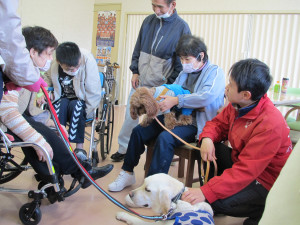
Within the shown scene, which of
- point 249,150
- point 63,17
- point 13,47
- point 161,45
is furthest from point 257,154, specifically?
point 63,17

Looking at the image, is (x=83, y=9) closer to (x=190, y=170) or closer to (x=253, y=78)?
(x=190, y=170)

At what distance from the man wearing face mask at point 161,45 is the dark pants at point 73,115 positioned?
1.69 feet

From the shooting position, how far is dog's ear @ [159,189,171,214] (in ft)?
4.20

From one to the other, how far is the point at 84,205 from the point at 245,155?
108 centimetres

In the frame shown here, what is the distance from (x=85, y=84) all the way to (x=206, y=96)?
1023 millimetres

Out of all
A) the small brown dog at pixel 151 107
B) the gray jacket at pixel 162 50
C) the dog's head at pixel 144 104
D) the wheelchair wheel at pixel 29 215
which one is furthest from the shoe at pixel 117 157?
the wheelchair wheel at pixel 29 215

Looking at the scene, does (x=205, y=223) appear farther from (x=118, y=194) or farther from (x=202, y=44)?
(x=202, y=44)

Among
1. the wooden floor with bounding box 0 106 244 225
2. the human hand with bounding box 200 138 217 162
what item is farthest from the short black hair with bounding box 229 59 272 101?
the wooden floor with bounding box 0 106 244 225

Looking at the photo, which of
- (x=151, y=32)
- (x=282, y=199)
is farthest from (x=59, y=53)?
(x=282, y=199)

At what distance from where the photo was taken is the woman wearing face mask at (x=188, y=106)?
183 cm

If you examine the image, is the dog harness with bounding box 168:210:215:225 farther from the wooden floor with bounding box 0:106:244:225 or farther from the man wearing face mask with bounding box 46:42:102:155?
the man wearing face mask with bounding box 46:42:102:155

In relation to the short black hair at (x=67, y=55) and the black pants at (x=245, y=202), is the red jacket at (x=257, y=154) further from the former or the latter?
the short black hair at (x=67, y=55)

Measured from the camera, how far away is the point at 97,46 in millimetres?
6762

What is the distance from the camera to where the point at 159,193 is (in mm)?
1341
